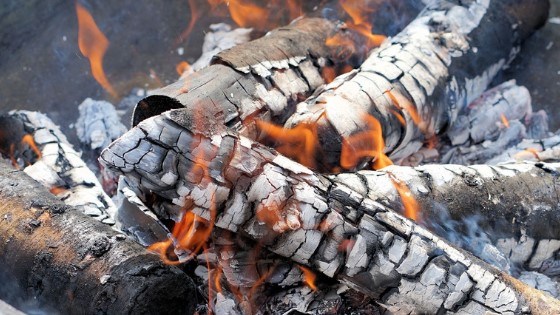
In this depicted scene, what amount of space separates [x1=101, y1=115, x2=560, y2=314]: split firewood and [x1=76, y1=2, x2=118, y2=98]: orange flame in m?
2.08

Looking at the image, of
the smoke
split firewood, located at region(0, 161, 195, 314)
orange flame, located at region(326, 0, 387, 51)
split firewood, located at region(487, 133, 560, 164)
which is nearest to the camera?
split firewood, located at region(0, 161, 195, 314)

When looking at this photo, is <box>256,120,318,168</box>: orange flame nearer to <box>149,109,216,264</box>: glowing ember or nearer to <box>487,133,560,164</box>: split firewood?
<box>149,109,216,264</box>: glowing ember

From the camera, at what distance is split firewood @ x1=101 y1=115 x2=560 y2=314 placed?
1.85 meters

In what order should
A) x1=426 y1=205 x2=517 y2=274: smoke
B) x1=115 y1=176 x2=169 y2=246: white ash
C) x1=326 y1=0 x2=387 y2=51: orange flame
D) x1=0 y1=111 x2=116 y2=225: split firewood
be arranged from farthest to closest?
x1=326 y1=0 x2=387 y2=51: orange flame < x1=0 y1=111 x2=116 y2=225: split firewood < x1=115 y1=176 x2=169 y2=246: white ash < x1=426 y1=205 x2=517 y2=274: smoke

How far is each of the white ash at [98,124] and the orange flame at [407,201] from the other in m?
1.69

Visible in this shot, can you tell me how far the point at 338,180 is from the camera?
2102mm

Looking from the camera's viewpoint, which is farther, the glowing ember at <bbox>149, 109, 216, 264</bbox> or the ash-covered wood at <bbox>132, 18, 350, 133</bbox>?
the ash-covered wood at <bbox>132, 18, 350, 133</bbox>

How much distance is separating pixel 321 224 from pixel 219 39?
7.14 ft

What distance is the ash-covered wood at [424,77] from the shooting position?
2414mm

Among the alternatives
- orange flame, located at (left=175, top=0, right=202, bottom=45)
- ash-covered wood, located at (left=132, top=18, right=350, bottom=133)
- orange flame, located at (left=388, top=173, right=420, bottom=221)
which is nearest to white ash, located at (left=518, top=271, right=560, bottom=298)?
orange flame, located at (left=388, top=173, right=420, bottom=221)

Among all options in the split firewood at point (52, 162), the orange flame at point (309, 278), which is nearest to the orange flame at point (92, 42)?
the split firewood at point (52, 162)

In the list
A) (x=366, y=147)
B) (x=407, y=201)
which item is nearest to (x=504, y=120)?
(x=366, y=147)

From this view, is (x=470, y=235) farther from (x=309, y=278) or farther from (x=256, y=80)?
(x=256, y=80)

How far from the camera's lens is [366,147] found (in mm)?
2461
